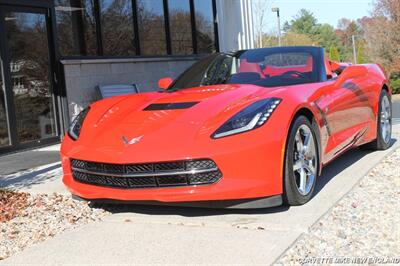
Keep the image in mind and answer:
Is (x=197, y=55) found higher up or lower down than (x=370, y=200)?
higher up

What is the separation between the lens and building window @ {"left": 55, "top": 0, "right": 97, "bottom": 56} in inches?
370

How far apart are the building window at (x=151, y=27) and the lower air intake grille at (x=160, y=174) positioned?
301 inches

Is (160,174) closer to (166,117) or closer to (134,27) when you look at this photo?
(166,117)

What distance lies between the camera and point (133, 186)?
12.7 ft

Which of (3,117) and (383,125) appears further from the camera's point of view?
(3,117)

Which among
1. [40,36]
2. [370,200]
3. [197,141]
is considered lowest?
[370,200]

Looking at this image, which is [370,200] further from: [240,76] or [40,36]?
[40,36]

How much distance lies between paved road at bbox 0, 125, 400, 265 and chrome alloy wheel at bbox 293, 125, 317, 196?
0.50 ft

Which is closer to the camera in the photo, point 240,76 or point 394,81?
point 240,76

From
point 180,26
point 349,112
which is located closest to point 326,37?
point 180,26

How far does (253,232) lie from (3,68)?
5.66 meters

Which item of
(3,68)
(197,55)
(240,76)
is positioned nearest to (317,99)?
(240,76)

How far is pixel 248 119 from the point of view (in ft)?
12.5

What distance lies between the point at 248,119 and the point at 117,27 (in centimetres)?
745
